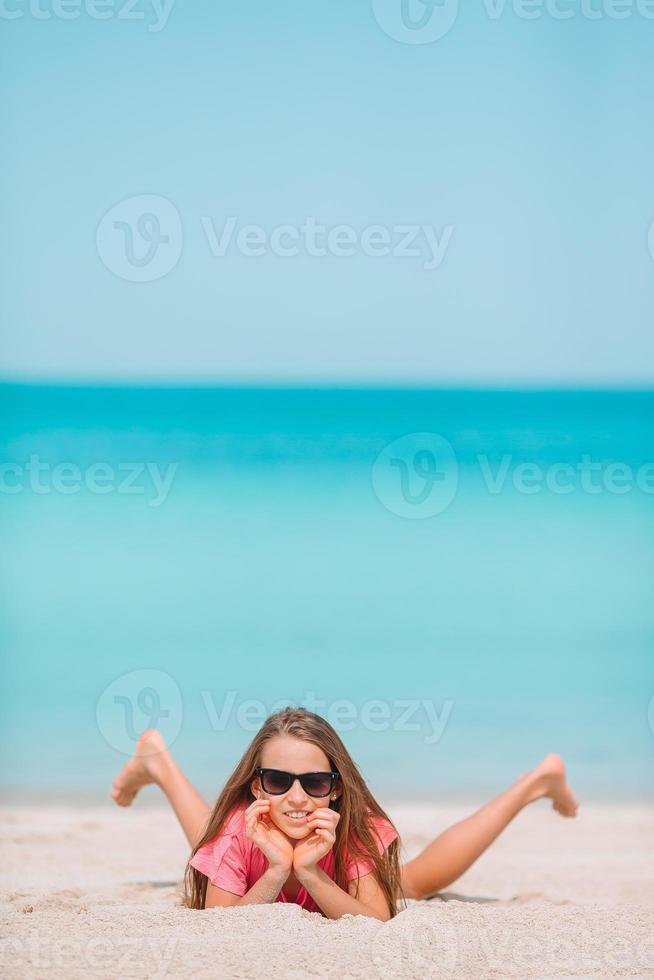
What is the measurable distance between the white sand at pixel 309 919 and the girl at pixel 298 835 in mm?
55

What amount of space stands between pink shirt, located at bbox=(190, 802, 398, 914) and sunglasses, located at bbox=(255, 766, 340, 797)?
0.38 ft

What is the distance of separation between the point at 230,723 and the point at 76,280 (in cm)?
346

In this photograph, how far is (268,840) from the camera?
1458 mm

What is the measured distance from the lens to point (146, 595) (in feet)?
11.9

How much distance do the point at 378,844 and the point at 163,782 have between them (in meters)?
0.46

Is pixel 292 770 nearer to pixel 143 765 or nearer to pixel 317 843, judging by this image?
pixel 317 843

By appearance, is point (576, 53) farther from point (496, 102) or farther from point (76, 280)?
point (76, 280)

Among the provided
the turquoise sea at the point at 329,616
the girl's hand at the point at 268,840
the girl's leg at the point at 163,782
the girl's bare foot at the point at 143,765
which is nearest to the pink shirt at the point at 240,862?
the girl's hand at the point at 268,840

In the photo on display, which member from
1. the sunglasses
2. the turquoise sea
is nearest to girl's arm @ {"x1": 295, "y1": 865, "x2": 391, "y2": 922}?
the sunglasses

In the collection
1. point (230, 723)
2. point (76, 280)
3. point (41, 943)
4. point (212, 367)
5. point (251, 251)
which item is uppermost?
point (212, 367)

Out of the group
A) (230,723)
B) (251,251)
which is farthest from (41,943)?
(251,251)

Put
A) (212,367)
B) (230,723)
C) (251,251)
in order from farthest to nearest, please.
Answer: (212,367), (251,251), (230,723)

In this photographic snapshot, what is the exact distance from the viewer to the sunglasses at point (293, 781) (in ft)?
4.95

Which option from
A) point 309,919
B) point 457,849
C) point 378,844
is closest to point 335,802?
point 378,844
